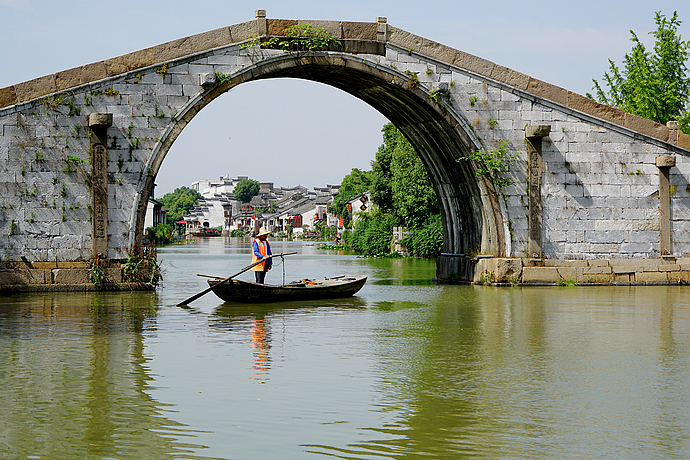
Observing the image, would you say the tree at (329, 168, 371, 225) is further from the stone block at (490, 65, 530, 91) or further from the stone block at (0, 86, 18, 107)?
the stone block at (0, 86, 18, 107)

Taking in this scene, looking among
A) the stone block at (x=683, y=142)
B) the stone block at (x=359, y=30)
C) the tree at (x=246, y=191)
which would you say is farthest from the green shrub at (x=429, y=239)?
the tree at (x=246, y=191)

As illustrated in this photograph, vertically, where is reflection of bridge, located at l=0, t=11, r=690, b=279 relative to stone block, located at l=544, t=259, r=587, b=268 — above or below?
above

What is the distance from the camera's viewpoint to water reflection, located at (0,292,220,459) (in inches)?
231

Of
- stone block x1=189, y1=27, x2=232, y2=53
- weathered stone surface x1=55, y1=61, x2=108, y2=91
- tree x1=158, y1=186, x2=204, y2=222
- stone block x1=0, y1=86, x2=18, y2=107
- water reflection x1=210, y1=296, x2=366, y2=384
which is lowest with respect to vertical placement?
water reflection x1=210, y1=296, x2=366, y2=384

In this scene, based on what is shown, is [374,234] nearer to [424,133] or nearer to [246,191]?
[424,133]

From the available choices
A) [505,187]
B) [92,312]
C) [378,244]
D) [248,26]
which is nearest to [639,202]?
[505,187]

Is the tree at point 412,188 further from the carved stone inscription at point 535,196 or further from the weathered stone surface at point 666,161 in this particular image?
the weathered stone surface at point 666,161

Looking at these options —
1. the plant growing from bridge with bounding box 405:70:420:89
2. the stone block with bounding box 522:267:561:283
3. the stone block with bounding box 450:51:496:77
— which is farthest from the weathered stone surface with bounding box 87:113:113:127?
the stone block with bounding box 522:267:561:283

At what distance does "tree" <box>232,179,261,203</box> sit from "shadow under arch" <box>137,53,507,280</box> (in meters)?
133

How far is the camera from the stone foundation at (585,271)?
1920 cm

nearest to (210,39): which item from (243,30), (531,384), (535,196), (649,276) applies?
(243,30)

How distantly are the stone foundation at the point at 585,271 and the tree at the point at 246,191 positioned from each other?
136320 millimetres

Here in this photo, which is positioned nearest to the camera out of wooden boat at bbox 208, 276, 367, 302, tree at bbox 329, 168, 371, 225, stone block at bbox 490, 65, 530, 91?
wooden boat at bbox 208, 276, 367, 302

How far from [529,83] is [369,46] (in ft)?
13.2
